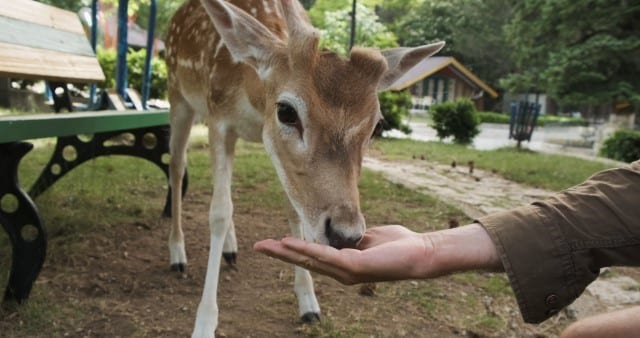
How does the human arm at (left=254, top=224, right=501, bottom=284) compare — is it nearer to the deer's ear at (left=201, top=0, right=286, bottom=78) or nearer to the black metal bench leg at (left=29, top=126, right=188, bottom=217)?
the deer's ear at (left=201, top=0, right=286, bottom=78)

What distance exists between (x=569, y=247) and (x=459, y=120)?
16.5 meters

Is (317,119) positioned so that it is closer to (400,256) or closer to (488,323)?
(400,256)

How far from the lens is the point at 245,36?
273cm

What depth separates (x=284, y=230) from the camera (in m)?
4.87

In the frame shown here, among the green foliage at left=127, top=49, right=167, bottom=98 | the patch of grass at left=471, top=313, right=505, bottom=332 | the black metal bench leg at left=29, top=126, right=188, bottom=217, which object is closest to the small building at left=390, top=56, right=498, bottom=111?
the green foliage at left=127, top=49, right=167, bottom=98

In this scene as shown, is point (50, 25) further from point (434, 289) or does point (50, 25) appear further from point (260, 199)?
point (434, 289)

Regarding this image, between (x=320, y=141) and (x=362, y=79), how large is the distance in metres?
0.35

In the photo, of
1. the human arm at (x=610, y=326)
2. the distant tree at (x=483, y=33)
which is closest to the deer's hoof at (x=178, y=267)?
the human arm at (x=610, y=326)

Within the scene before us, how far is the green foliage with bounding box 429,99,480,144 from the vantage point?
17484mm

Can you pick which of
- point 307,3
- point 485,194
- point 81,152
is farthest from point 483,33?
point 81,152

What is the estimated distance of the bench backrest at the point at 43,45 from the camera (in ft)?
12.1

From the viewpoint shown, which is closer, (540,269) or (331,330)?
(540,269)

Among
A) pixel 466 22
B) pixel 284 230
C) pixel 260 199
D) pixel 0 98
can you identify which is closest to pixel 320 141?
pixel 284 230

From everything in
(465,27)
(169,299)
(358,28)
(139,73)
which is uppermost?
(465,27)
